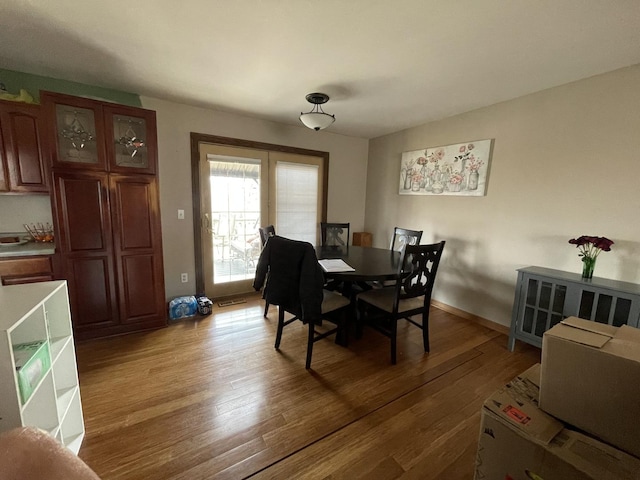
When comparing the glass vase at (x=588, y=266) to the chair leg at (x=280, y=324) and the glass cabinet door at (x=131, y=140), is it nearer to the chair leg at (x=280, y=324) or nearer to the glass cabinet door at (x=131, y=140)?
the chair leg at (x=280, y=324)

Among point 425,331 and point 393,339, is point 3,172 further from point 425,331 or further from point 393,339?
point 425,331

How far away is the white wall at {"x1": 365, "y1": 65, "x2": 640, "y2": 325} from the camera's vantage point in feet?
6.53

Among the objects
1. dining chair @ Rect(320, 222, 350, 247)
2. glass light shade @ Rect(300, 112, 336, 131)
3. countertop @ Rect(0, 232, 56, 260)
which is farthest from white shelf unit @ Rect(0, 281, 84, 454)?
dining chair @ Rect(320, 222, 350, 247)

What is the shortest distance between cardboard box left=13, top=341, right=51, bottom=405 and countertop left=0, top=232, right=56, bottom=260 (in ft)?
4.54

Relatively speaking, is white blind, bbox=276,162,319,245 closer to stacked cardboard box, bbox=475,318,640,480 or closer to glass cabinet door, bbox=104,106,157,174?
glass cabinet door, bbox=104,106,157,174

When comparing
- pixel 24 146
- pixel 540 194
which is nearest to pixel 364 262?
pixel 540 194

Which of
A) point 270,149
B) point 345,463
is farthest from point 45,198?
point 345,463

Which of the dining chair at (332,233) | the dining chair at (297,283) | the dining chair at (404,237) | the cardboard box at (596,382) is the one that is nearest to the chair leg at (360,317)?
the dining chair at (297,283)

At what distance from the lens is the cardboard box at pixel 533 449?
80 centimetres

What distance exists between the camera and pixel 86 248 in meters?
2.27

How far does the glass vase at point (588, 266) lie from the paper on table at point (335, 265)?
1.83 m

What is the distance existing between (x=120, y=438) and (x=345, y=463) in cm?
124

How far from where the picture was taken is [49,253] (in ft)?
6.93

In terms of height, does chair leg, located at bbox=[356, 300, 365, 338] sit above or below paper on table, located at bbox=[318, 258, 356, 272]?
below
